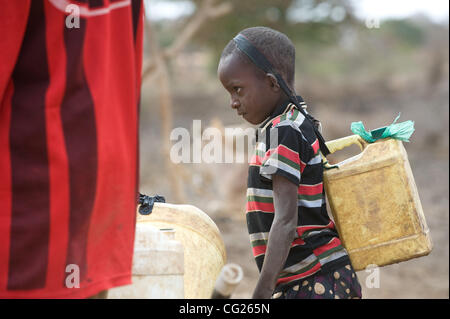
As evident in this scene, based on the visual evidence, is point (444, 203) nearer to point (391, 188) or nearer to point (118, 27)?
point (391, 188)

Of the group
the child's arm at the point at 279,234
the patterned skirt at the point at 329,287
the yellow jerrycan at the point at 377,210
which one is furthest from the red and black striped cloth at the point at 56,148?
the yellow jerrycan at the point at 377,210

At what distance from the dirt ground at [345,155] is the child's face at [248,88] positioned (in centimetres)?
279

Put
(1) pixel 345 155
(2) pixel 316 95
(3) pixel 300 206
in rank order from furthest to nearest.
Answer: (2) pixel 316 95 → (1) pixel 345 155 → (3) pixel 300 206

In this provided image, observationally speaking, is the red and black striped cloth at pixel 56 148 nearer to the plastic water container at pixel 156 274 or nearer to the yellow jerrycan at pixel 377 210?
the plastic water container at pixel 156 274

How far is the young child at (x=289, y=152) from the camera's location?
1820 millimetres

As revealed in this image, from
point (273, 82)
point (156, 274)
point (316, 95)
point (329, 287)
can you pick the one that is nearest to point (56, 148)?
point (156, 274)

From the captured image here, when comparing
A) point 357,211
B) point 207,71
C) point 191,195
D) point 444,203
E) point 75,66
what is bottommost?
point 357,211

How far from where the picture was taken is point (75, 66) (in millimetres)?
1307

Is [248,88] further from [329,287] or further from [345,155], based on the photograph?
[345,155]

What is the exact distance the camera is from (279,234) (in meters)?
1.69

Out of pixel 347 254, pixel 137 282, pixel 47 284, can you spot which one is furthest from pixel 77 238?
pixel 347 254

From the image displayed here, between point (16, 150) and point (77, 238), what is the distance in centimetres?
24

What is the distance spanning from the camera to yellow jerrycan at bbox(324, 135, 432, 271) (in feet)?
6.23

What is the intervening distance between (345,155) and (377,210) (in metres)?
10.3
